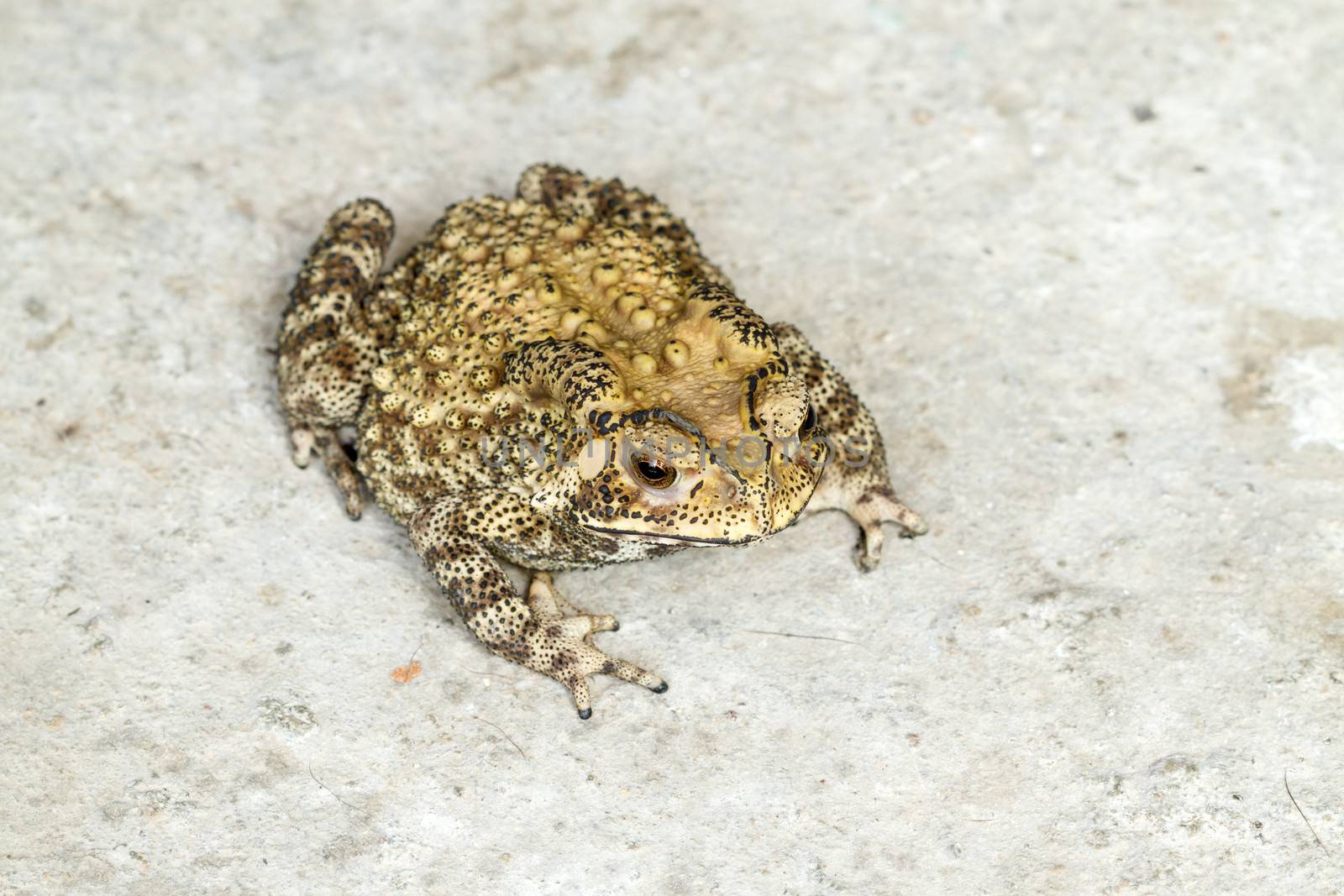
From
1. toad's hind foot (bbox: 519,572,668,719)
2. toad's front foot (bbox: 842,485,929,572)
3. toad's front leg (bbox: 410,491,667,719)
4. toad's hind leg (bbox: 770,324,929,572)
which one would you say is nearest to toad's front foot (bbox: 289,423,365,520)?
toad's front leg (bbox: 410,491,667,719)

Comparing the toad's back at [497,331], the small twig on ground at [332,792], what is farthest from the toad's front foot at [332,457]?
the small twig on ground at [332,792]

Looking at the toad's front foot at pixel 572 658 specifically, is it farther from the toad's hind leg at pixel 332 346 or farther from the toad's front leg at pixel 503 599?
the toad's hind leg at pixel 332 346

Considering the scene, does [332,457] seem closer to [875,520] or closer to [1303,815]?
[875,520]

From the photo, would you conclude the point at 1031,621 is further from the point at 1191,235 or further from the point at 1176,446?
the point at 1191,235

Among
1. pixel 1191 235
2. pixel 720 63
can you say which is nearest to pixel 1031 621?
pixel 1191 235

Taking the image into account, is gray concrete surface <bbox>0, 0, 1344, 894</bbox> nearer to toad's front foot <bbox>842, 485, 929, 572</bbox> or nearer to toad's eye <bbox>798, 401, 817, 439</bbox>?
toad's front foot <bbox>842, 485, 929, 572</bbox>

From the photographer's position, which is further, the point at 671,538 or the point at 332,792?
the point at 332,792

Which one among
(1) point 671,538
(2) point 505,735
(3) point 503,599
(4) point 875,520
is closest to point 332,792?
(2) point 505,735
